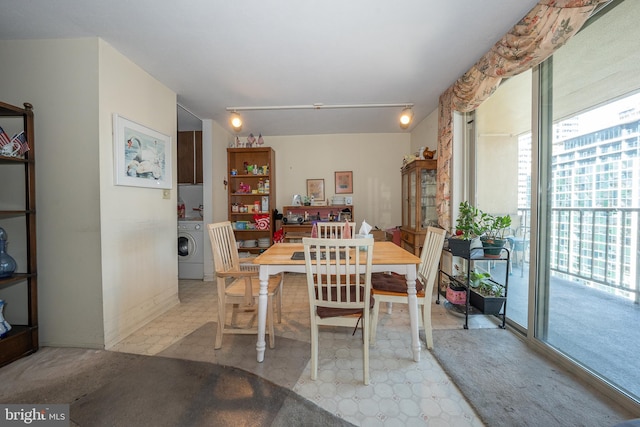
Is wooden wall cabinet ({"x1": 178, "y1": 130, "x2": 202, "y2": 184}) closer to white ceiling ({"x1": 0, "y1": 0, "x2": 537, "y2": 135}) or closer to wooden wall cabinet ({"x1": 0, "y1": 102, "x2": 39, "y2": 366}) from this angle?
white ceiling ({"x1": 0, "y1": 0, "x2": 537, "y2": 135})

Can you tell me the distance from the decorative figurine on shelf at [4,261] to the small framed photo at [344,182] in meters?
3.83

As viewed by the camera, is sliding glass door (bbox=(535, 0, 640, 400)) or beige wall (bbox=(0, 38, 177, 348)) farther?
beige wall (bbox=(0, 38, 177, 348))

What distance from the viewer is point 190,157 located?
3.99 meters

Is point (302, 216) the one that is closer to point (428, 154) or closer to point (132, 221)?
point (428, 154)

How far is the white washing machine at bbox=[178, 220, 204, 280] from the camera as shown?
149 inches

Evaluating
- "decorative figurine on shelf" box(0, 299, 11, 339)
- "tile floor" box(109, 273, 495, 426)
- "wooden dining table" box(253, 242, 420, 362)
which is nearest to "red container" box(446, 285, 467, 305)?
"tile floor" box(109, 273, 495, 426)

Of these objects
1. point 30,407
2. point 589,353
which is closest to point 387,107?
point 589,353

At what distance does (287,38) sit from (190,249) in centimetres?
318

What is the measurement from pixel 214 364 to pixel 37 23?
2751mm

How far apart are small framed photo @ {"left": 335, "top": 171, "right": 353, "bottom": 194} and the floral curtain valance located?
1841 millimetres

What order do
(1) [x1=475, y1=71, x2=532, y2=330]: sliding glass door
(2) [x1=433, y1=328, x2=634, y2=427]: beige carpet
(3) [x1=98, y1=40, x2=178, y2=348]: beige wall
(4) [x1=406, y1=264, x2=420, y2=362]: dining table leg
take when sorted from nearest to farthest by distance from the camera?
(2) [x1=433, y1=328, x2=634, y2=427]: beige carpet, (4) [x1=406, y1=264, x2=420, y2=362]: dining table leg, (3) [x1=98, y1=40, x2=178, y2=348]: beige wall, (1) [x1=475, y1=71, x2=532, y2=330]: sliding glass door

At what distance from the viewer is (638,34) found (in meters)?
1.38

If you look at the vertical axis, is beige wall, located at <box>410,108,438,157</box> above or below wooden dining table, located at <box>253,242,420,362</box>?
above

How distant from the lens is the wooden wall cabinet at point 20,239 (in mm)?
1827
